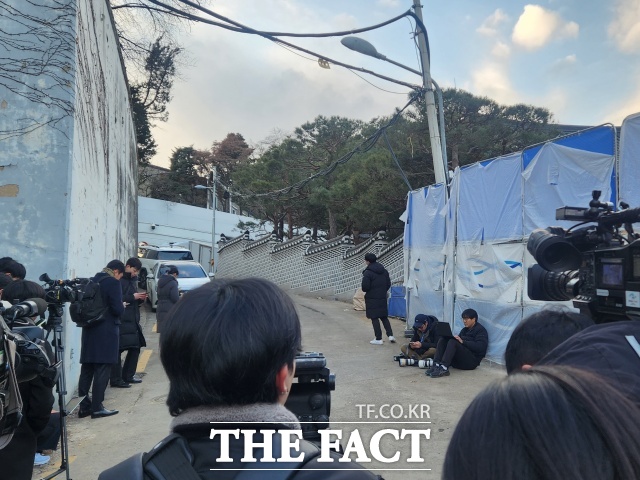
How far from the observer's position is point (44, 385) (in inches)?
106

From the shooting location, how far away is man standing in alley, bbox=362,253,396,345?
996 centimetres

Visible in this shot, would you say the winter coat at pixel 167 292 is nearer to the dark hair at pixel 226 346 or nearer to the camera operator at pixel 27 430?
the camera operator at pixel 27 430

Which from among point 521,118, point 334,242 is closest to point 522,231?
point 521,118

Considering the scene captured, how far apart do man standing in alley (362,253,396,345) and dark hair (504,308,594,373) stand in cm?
766

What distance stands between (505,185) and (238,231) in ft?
98.6

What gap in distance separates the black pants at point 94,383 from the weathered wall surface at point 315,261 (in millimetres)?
8853

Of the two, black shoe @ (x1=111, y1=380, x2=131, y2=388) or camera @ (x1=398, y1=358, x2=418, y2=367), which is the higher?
camera @ (x1=398, y1=358, x2=418, y2=367)

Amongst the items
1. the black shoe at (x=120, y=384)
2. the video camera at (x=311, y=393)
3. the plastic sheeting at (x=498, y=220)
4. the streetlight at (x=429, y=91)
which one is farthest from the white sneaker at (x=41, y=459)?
the streetlight at (x=429, y=91)

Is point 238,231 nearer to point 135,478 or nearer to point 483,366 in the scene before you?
point 483,366

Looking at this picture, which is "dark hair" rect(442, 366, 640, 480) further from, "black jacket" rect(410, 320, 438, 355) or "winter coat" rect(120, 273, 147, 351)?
"black jacket" rect(410, 320, 438, 355)

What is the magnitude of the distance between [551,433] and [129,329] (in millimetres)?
6806

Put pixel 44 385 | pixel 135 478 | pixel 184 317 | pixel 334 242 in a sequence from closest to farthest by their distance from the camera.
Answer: pixel 135 478, pixel 184 317, pixel 44 385, pixel 334 242

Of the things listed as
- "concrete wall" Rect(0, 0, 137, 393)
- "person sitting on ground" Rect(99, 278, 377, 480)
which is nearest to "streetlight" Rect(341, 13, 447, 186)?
"concrete wall" Rect(0, 0, 137, 393)

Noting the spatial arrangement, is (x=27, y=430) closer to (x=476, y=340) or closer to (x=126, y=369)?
(x=126, y=369)
